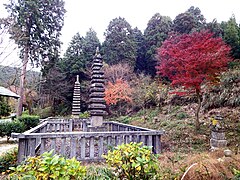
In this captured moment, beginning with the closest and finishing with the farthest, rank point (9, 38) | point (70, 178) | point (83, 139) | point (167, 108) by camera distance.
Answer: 1. point (70, 178)
2. point (83, 139)
3. point (9, 38)
4. point (167, 108)

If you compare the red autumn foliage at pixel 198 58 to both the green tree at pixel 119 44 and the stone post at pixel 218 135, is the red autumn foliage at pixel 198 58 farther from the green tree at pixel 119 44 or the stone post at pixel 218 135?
the green tree at pixel 119 44

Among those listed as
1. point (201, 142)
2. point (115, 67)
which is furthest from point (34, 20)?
point (201, 142)

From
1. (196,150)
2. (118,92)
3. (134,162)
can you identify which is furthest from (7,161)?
(118,92)

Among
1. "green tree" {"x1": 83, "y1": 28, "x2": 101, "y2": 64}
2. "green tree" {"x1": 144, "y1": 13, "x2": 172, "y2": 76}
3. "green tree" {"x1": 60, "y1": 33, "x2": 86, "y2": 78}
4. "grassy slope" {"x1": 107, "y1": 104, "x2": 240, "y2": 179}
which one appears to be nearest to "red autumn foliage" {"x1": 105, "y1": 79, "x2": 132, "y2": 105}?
"grassy slope" {"x1": 107, "y1": 104, "x2": 240, "y2": 179}

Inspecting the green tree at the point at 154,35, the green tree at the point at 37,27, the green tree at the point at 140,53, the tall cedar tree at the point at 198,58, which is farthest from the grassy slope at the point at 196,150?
the green tree at the point at 37,27

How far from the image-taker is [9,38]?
40.5 feet

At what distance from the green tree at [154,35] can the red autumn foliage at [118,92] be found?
658 centimetres

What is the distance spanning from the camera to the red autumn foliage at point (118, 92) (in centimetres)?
1916

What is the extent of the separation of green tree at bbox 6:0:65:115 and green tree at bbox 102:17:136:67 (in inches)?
269

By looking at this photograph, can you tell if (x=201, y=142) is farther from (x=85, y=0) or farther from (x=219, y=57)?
(x=85, y=0)

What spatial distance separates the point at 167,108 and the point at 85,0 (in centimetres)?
1006

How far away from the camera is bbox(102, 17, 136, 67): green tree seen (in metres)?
24.2

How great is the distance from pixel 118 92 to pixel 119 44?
25.6ft

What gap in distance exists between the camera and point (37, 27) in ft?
61.1
